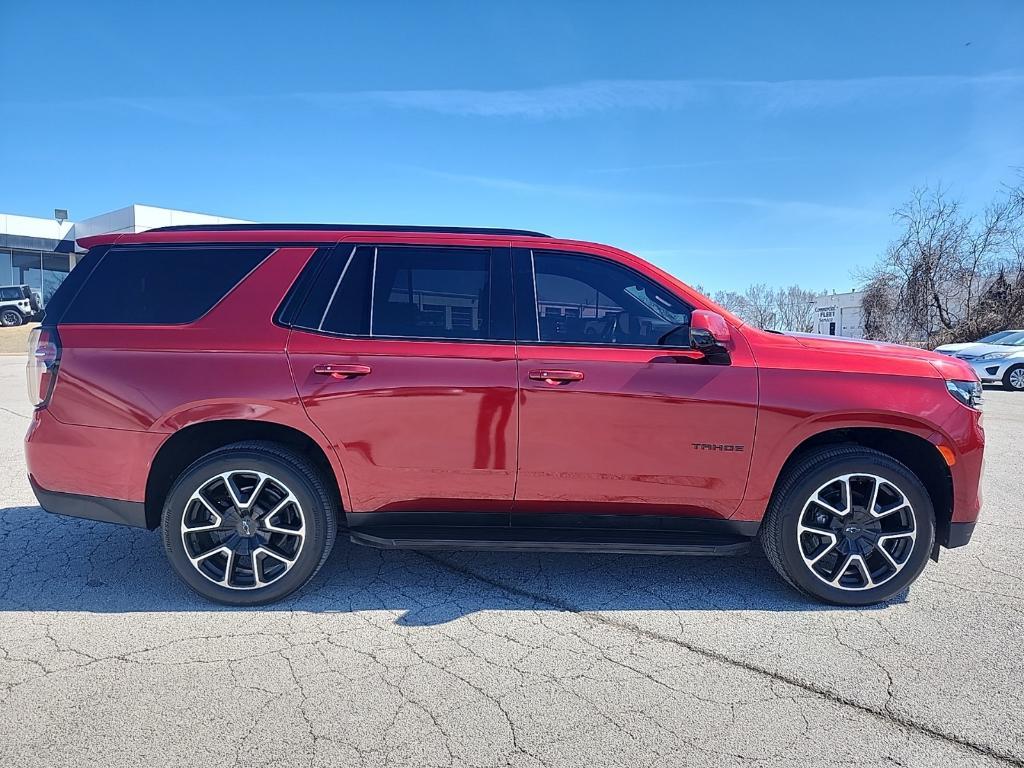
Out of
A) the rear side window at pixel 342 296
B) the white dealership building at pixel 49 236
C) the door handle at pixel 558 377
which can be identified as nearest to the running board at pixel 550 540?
the door handle at pixel 558 377

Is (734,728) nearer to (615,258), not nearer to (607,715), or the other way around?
(607,715)

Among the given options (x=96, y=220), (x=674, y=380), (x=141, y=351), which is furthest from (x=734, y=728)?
(x=96, y=220)

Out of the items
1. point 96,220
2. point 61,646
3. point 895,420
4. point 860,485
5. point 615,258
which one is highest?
point 96,220

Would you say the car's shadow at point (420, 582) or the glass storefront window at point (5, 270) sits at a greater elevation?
the glass storefront window at point (5, 270)

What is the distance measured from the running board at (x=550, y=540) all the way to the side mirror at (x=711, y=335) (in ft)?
3.06

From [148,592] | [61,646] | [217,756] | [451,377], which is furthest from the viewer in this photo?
[148,592]

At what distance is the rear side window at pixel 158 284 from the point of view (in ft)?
11.0

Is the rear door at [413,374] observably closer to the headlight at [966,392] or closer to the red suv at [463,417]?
the red suv at [463,417]

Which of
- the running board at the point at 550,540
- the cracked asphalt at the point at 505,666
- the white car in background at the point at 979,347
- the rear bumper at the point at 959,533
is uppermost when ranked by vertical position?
the white car in background at the point at 979,347

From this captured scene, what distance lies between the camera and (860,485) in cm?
334

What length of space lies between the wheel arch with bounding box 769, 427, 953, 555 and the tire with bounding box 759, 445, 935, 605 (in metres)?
0.09

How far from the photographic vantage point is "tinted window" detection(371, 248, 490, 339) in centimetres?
334

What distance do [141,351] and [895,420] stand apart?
3.92 m

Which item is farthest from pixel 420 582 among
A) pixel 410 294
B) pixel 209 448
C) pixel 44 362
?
pixel 44 362
